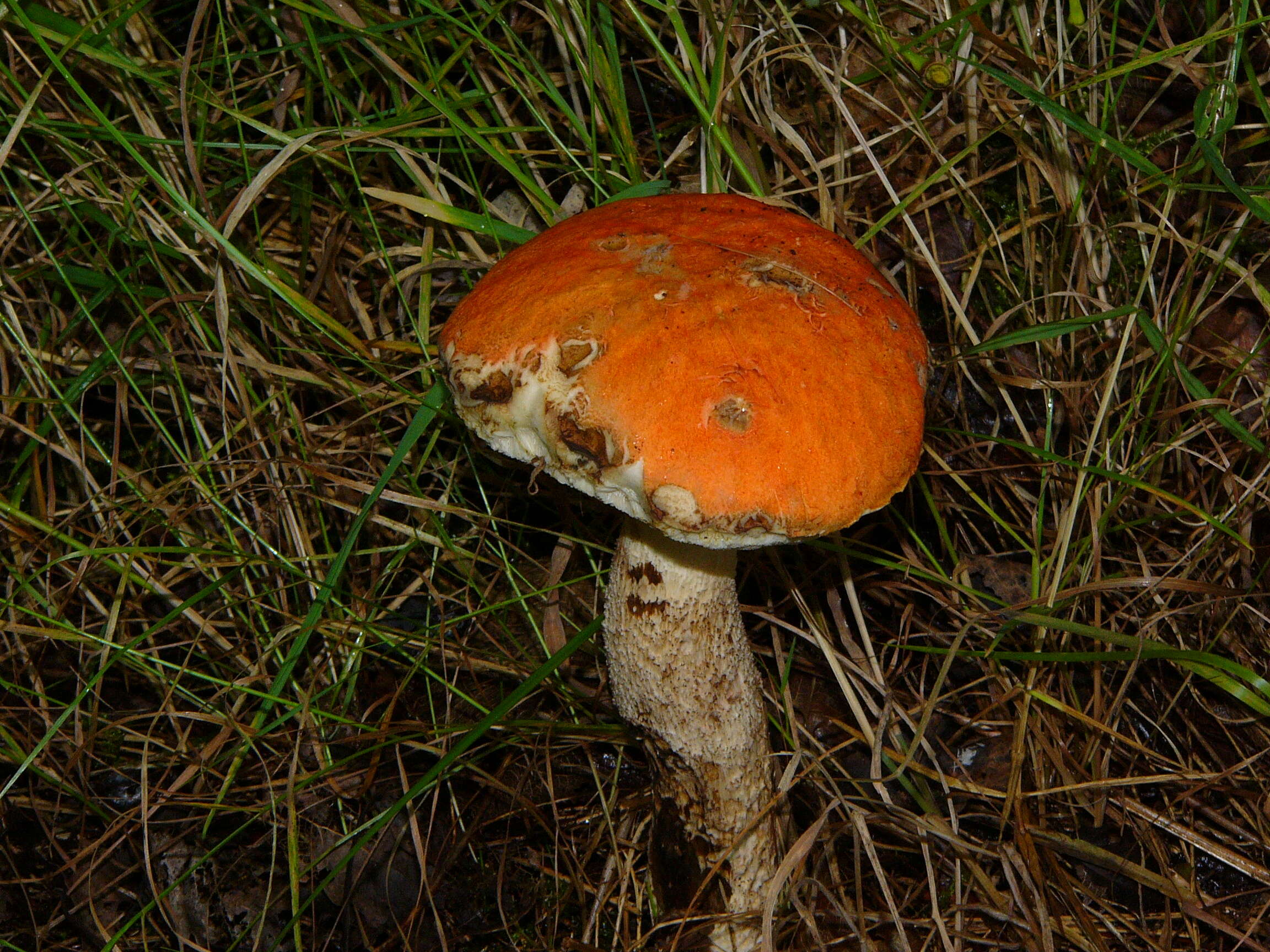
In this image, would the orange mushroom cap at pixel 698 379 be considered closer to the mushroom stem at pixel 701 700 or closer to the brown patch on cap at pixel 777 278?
the brown patch on cap at pixel 777 278

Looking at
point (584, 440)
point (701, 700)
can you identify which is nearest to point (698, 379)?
point (584, 440)

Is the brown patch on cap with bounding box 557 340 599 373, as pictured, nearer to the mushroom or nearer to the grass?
the mushroom

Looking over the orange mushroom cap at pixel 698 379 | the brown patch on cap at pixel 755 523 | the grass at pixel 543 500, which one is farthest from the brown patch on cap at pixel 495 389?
the grass at pixel 543 500

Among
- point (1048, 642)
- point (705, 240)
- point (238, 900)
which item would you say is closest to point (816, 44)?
point (705, 240)

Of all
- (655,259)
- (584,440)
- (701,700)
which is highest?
(655,259)

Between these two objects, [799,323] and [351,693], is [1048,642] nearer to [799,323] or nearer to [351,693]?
[799,323]

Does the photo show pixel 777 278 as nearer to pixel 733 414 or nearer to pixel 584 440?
pixel 733 414
